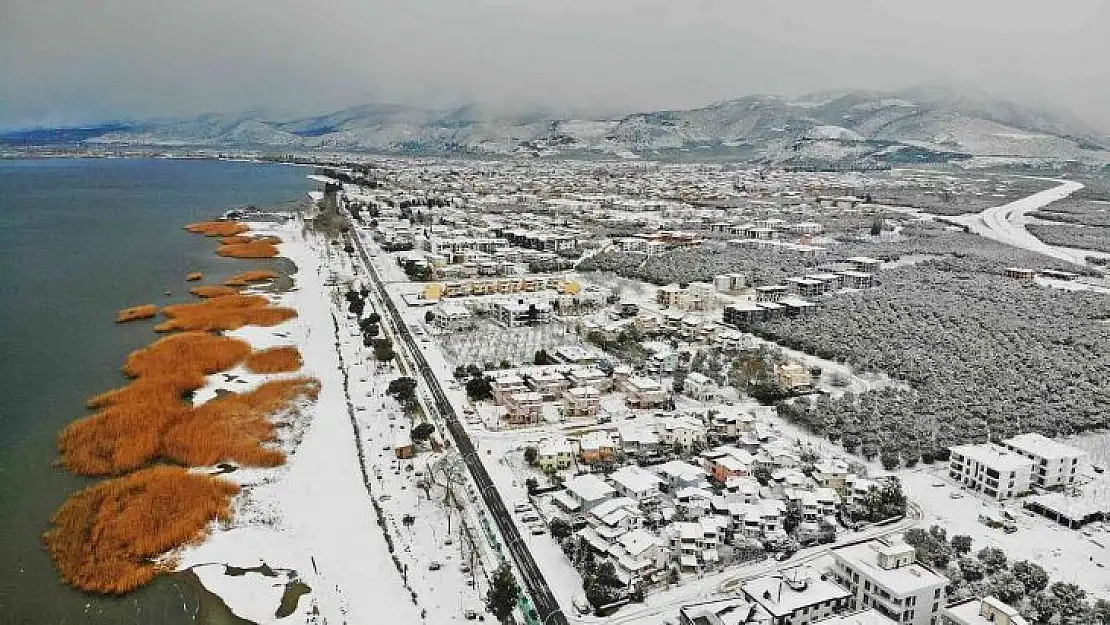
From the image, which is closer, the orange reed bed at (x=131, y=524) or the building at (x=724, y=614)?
the building at (x=724, y=614)

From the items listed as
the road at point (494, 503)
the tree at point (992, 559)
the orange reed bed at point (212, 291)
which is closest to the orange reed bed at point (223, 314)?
the orange reed bed at point (212, 291)

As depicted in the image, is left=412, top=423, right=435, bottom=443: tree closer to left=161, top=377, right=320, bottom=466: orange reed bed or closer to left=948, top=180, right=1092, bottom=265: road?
left=161, top=377, right=320, bottom=466: orange reed bed

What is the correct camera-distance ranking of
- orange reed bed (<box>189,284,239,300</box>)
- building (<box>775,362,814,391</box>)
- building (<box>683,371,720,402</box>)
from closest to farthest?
building (<box>683,371,720,402</box>) < building (<box>775,362,814,391</box>) < orange reed bed (<box>189,284,239,300</box>)

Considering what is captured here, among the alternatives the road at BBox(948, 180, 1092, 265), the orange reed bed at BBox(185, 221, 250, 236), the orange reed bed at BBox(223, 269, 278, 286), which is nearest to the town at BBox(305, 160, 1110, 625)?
the orange reed bed at BBox(223, 269, 278, 286)

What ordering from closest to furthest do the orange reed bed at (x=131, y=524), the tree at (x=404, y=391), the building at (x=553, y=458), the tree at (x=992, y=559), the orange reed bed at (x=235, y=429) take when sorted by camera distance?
1. the tree at (x=992, y=559)
2. the orange reed bed at (x=131, y=524)
3. the building at (x=553, y=458)
4. the orange reed bed at (x=235, y=429)
5. the tree at (x=404, y=391)

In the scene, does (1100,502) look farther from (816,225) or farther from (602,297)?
(816,225)

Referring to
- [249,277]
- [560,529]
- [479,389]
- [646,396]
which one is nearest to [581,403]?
[646,396]

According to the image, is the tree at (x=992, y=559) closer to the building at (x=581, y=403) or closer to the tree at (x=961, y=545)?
the tree at (x=961, y=545)

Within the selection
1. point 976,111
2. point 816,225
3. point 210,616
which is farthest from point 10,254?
point 976,111
